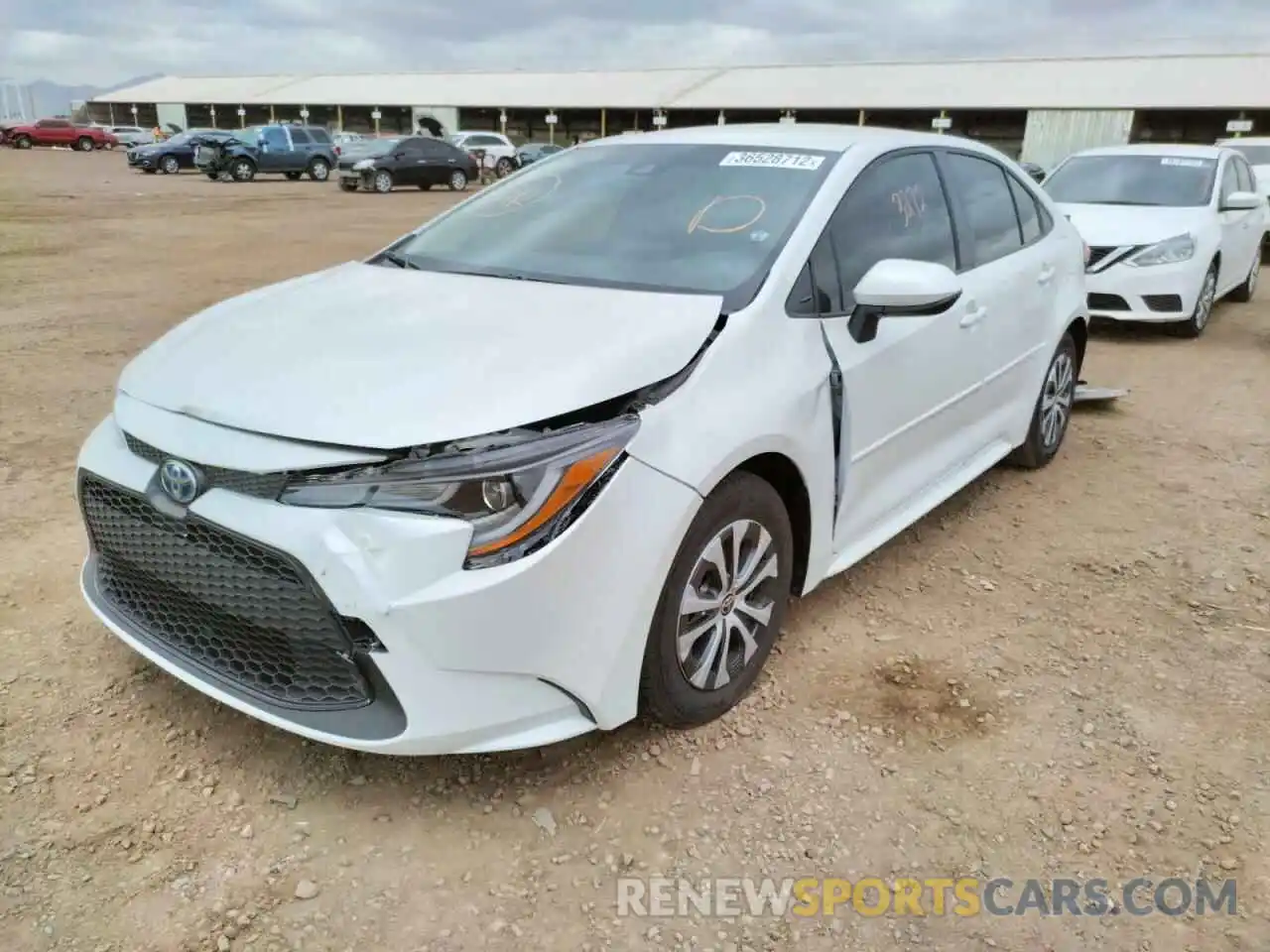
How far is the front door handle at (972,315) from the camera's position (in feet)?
11.9

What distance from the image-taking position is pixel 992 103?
41.6m

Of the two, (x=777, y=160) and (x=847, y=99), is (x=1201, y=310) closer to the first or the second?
(x=777, y=160)

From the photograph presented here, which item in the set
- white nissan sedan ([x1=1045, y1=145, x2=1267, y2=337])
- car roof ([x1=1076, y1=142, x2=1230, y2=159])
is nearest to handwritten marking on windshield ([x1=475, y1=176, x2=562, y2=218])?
white nissan sedan ([x1=1045, y1=145, x2=1267, y2=337])

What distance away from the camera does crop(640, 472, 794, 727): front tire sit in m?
2.48

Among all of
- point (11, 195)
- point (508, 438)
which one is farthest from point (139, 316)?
point (11, 195)

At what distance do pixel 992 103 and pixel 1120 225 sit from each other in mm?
37953

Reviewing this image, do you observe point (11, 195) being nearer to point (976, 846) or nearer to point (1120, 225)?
point (1120, 225)

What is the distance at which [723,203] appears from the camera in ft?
10.4

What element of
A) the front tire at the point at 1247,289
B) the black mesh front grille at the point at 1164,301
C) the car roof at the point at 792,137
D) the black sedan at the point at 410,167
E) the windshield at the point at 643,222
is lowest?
the front tire at the point at 1247,289

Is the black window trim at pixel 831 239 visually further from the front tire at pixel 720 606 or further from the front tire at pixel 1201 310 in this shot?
the front tire at pixel 1201 310

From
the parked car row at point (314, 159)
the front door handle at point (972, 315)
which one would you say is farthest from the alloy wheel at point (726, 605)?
the parked car row at point (314, 159)

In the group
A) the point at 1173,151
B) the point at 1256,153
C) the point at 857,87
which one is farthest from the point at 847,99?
the point at 1173,151

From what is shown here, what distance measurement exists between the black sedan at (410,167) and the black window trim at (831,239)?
23808mm

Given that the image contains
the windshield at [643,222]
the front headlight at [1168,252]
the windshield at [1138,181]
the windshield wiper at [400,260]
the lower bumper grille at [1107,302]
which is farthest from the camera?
the windshield at [1138,181]
